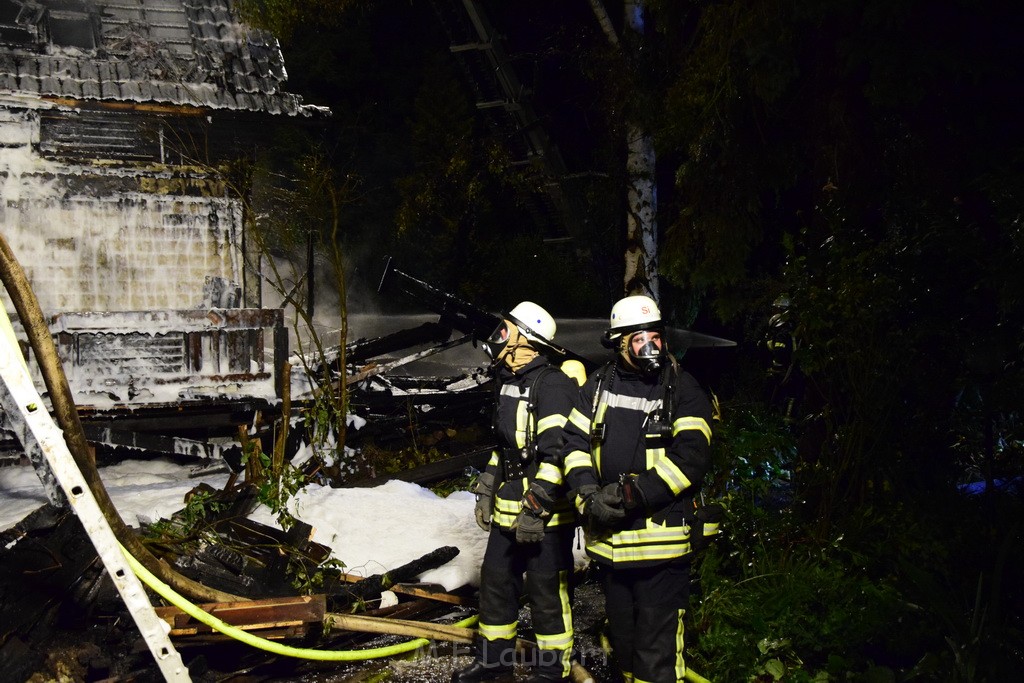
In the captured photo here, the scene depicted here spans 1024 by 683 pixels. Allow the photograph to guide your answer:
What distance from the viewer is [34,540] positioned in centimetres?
449

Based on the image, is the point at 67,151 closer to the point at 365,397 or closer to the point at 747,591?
the point at 365,397

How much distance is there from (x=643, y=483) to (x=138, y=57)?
9.85 metres

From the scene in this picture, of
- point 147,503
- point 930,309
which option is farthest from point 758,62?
point 147,503

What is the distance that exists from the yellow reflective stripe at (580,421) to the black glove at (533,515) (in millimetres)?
403

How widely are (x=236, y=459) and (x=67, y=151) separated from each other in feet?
14.9

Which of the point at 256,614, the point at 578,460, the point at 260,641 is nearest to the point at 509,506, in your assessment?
the point at 578,460

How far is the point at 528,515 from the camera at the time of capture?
4.45 meters

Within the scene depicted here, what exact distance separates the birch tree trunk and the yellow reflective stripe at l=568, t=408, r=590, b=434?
5314mm

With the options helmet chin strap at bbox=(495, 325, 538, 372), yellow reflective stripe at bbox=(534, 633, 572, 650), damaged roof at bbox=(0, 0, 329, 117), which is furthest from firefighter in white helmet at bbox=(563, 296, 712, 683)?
damaged roof at bbox=(0, 0, 329, 117)

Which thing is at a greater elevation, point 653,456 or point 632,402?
point 632,402

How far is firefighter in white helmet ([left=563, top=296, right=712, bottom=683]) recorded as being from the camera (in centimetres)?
402

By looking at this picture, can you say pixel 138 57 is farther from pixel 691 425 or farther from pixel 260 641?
pixel 691 425

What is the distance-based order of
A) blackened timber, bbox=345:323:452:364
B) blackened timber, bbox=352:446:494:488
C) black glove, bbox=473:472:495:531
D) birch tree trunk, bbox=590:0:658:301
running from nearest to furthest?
black glove, bbox=473:472:495:531
blackened timber, bbox=352:446:494:488
birch tree trunk, bbox=590:0:658:301
blackened timber, bbox=345:323:452:364

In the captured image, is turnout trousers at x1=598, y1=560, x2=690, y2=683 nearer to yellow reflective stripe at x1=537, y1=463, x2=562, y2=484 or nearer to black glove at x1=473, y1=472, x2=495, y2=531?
yellow reflective stripe at x1=537, y1=463, x2=562, y2=484
